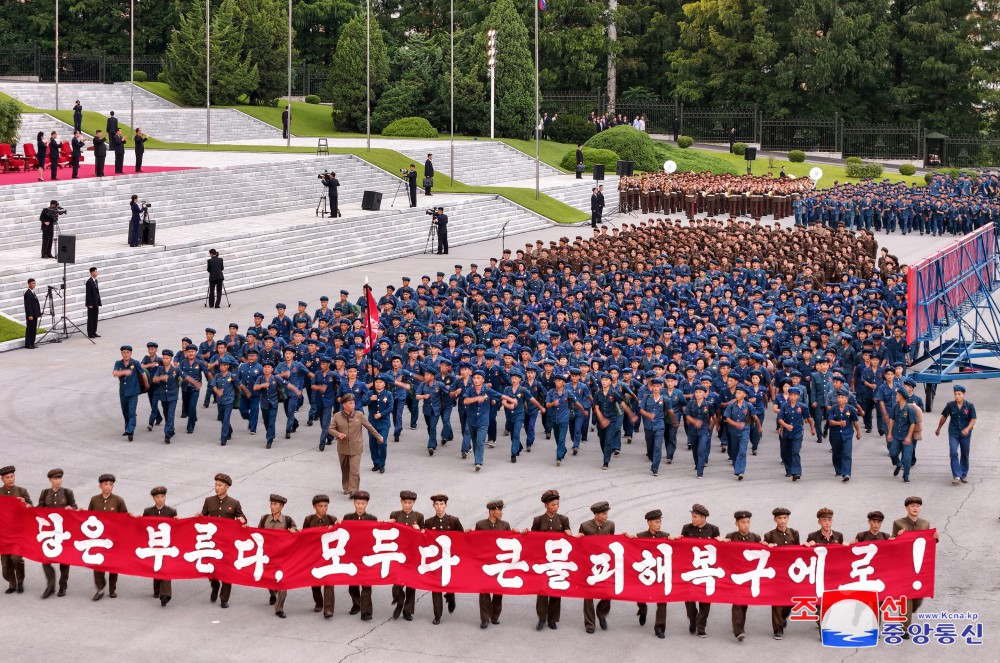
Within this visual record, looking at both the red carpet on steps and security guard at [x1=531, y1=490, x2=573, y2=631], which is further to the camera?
the red carpet on steps

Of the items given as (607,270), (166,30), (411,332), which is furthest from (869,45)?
(411,332)

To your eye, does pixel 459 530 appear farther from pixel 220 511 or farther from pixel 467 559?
pixel 220 511

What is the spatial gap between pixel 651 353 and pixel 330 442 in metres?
4.72

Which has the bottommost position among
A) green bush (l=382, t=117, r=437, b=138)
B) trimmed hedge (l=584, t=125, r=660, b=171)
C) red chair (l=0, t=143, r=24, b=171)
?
red chair (l=0, t=143, r=24, b=171)

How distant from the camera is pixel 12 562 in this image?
12891mm

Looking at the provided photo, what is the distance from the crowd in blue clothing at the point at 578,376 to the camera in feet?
57.3

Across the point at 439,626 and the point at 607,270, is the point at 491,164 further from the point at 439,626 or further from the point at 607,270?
the point at 439,626

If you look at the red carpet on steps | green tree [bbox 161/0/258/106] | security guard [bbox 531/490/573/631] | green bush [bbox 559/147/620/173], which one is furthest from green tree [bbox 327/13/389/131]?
security guard [bbox 531/490/573/631]

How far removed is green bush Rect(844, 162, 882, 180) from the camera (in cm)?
6241

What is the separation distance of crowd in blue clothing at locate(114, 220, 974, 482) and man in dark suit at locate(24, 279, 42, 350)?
17.6 feet

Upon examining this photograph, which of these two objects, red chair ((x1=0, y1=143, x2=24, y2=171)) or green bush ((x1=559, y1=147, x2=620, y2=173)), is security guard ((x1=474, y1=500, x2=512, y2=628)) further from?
green bush ((x1=559, y1=147, x2=620, y2=173))

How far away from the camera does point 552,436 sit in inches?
770

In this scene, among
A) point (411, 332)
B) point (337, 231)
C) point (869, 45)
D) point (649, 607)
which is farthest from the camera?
point (869, 45)

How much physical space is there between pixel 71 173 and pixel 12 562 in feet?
89.4
